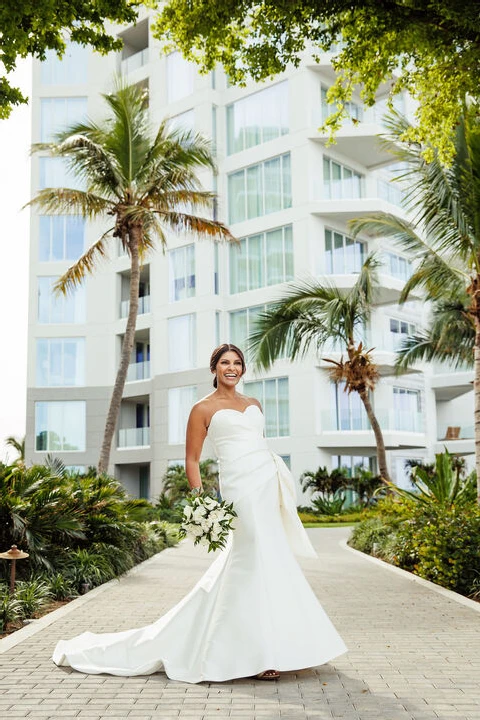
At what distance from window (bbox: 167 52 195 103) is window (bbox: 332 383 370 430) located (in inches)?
606

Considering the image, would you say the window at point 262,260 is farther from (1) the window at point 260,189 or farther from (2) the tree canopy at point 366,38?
(2) the tree canopy at point 366,38

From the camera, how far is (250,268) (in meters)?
33.6

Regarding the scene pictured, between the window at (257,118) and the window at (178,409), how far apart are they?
1063 centimetres

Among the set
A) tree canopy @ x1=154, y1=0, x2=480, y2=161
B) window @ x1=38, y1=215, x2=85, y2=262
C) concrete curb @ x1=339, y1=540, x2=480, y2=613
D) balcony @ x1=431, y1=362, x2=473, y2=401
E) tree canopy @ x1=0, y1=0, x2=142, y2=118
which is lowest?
concrete curb @ x1=339, y1=540, x2=480, y2=613

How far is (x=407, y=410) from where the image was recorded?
35906mm

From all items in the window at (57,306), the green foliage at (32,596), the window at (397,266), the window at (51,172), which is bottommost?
the green foliage at (32,596)

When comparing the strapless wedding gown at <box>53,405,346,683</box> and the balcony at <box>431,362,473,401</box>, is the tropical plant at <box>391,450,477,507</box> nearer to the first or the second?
the strapless wedding gown at <box>53,405,346,683</box>

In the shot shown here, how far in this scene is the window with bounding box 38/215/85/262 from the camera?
1551 inches

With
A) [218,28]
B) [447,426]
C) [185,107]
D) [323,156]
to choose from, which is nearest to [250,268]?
[323,156]

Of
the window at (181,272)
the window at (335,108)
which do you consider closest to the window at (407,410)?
the window at (181,272)

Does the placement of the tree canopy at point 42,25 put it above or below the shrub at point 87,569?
above

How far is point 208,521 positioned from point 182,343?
3001cm

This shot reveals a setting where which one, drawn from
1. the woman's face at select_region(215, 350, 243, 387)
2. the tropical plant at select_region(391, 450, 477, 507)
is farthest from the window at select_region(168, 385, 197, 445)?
the woman's face at select_region(215, 350, 243, 387)

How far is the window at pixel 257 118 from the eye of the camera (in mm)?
33500
